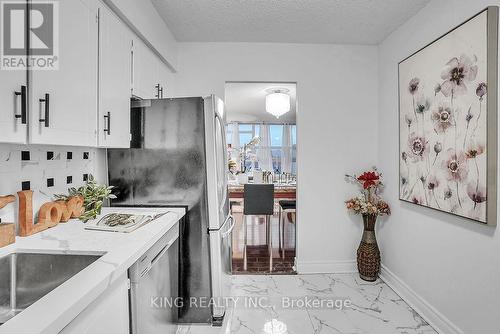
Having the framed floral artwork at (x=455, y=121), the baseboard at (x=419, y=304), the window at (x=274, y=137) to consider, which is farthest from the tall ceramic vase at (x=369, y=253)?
the window at (x=274, y=137)

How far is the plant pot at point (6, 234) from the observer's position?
121 cm

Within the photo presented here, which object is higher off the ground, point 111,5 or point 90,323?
point 111,5

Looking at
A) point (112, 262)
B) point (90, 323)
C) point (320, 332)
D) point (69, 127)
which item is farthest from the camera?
point (320, 332)

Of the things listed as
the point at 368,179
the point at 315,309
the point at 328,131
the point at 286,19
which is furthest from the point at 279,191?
the point at 286,19

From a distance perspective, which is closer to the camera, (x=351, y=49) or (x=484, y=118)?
(x=484, y=118)

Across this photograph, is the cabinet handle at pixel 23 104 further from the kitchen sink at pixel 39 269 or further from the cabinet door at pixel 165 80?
the cabinet door at pixel 165 80

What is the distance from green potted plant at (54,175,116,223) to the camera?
66.8 inches

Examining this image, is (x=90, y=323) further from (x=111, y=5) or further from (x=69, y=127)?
(x=111, y=5)

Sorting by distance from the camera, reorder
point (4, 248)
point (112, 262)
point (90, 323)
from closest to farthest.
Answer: point (90, 323)
point (112, 262)
point (4, 248)

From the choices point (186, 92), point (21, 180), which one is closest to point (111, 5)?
point (21, 180)

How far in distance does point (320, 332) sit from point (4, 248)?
1953 mm

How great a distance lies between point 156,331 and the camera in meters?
1.57

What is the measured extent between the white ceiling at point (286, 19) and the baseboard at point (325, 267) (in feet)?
7.88

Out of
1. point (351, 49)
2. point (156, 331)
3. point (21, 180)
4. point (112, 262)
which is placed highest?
point (351, 49)
